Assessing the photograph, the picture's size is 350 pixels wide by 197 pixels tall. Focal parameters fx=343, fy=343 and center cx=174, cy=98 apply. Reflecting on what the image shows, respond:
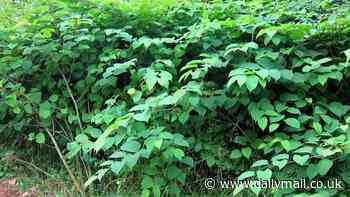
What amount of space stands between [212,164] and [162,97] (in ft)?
1.98

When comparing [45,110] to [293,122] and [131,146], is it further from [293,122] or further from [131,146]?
[293,122]

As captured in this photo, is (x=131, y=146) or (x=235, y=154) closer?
(x=131, y=146)

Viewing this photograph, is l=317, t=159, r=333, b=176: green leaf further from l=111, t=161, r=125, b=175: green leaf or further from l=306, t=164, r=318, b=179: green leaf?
l=111, t=161, r=125, b=175: green leaf

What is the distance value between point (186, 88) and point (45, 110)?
131 centimetres

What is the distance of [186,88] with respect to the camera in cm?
225

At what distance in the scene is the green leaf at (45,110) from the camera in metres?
2.81

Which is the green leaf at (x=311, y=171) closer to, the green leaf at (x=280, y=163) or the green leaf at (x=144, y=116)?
the green leaf at (x=280, y=163)

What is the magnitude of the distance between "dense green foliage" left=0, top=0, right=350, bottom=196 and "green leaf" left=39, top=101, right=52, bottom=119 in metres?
0.01

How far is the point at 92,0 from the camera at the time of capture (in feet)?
9.20

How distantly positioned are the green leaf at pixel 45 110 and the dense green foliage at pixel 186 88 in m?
0.01

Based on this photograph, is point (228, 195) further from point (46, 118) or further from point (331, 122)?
point (46, 118)

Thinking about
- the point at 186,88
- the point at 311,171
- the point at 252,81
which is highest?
the point at 252,81

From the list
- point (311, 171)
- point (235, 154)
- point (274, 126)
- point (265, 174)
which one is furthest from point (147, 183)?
point (311, 171)

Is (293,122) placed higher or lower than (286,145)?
higher
